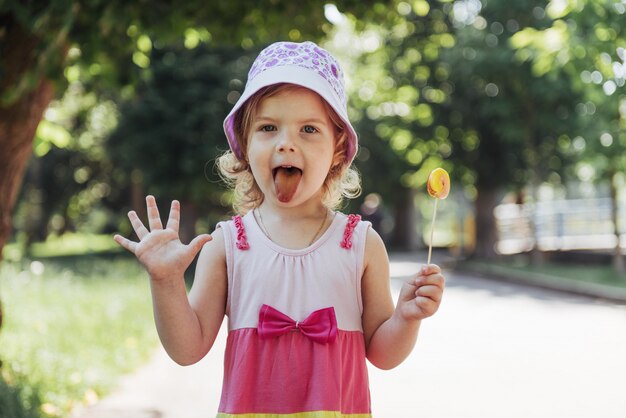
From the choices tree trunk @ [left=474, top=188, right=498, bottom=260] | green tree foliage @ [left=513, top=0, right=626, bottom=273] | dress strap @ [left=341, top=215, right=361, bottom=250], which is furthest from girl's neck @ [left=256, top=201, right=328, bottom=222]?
tree trunk @ [left=474, top=188, right=498, bottom=260]

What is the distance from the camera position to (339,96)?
2.56 meters

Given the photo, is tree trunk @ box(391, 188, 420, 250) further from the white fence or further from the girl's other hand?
the girl's other hand

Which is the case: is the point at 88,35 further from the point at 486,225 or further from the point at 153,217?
the point at 486,225

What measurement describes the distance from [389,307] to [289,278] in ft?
1.10

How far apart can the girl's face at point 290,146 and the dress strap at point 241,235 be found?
15 centimetres

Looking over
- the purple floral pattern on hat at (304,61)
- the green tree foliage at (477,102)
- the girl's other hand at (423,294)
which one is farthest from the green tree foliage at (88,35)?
the green tree foliage at (477,102)

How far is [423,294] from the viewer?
239 cm

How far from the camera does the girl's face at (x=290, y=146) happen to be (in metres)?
2.42

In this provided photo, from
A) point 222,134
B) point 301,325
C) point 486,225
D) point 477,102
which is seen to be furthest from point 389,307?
point 486,225

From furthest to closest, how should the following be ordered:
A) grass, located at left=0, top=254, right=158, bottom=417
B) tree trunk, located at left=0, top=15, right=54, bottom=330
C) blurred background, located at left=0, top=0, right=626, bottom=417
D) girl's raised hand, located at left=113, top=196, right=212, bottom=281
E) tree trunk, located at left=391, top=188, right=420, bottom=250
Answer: tree trunk, located at left=391, top=188, right=420, bottom=250, grass, located at left=0, top=254, right=158, bottom=417, blurred background, located at left=0, top=0, right=626, bottom=417, tree trunk, located at left=0, top=15, right=54, bottom=330, girl's raised hand, located at left=113, top=196, right=212, bottom=281

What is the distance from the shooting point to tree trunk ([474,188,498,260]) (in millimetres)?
23172

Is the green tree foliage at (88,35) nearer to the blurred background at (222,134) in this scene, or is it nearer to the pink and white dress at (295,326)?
the blurred background at (222,134)

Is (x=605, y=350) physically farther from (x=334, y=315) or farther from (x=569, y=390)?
(x=334, y=315)

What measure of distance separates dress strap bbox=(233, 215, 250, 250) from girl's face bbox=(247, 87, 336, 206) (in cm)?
15
